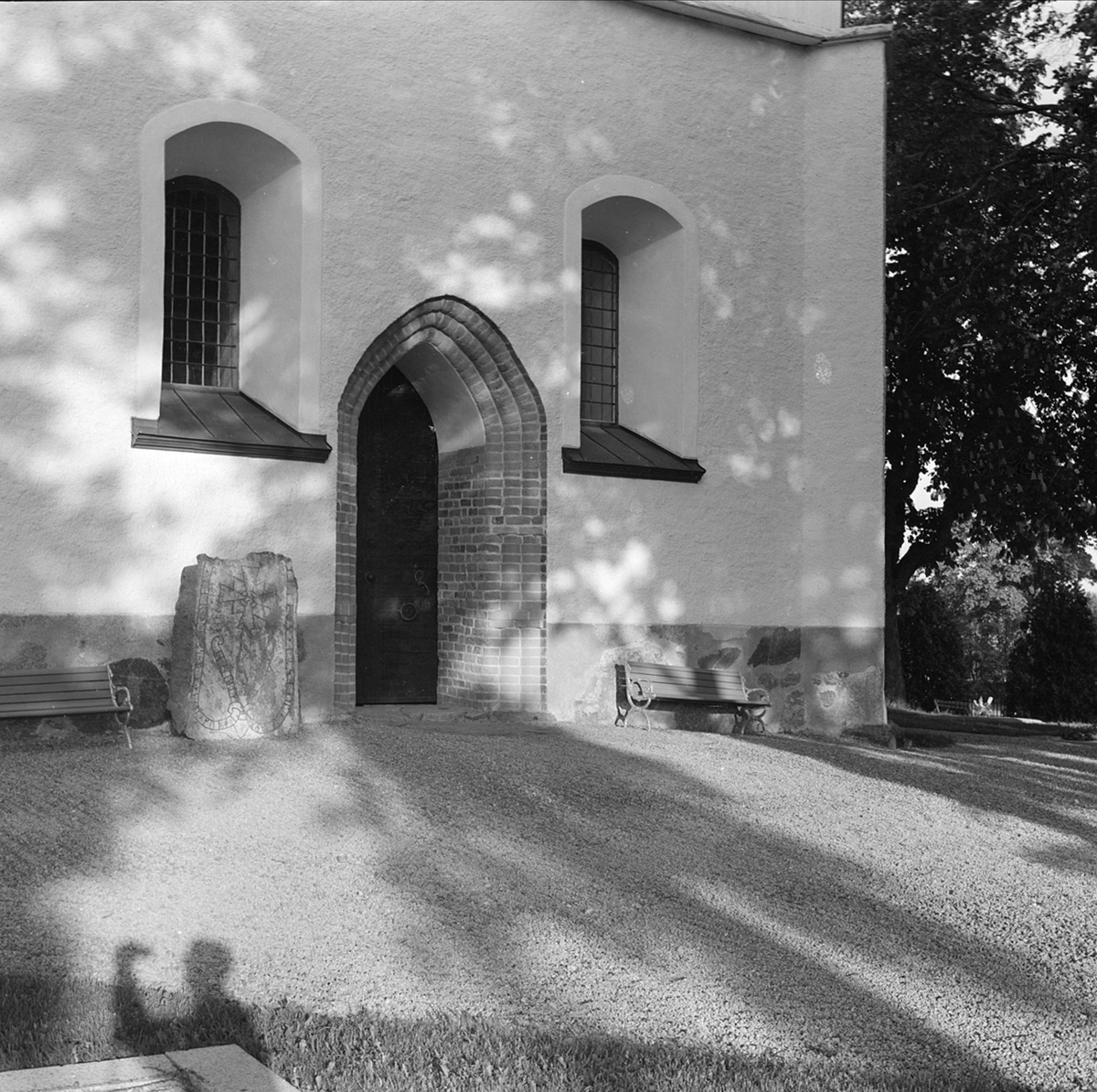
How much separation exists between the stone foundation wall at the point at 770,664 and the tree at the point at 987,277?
20.7 feet

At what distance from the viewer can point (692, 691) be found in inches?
448

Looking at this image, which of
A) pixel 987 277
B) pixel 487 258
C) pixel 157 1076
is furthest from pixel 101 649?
pixel 987 277

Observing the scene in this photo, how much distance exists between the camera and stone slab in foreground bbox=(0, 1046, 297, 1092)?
139 inches

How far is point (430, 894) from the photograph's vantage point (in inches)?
228

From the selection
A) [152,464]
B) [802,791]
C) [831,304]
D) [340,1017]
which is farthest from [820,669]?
[340,1017]

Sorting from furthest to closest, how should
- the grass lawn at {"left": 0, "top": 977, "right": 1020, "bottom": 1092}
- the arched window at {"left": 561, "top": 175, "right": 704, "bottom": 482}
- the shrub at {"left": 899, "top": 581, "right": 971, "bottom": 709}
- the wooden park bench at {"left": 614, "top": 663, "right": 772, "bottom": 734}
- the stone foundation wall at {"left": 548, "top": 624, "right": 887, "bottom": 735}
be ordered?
the shrub at {"left": 899, "top": 581, "right": 971, "bottom": 709}
the arched window at {"left": 561, "top": 175, "right": 704, "bottom": 482}
the stone foundation wall at {"left": 548, "top": 624, "right": 887, "bottom": 735}
the wooden park bench at {"left": 614, "top": 663, "right": 772, "bottom": 734}
the grass lawn at {"left": 0, "top": 977, "right": 1020, "bottom": 1092}

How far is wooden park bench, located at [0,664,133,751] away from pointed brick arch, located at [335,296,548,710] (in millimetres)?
2617

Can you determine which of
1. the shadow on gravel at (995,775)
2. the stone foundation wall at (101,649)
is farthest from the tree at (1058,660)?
the stone foundation wall at (101,649)

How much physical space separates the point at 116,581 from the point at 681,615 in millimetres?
4783

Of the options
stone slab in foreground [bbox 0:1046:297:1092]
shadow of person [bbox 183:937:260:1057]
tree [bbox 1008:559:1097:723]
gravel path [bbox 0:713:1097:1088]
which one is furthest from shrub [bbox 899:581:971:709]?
stone slab in foreground [bbox 0:1046:297:1092]

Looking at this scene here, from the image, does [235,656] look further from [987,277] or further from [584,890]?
[987,277]

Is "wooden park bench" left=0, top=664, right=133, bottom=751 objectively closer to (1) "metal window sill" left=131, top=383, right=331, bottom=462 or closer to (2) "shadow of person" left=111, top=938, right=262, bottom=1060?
(1) "metal window sill" left=131, top=383, right=331, bottom=462

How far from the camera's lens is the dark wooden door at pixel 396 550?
11.4m

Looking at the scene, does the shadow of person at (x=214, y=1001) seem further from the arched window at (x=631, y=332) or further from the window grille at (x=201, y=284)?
the arched window at (x=631, y=332)
